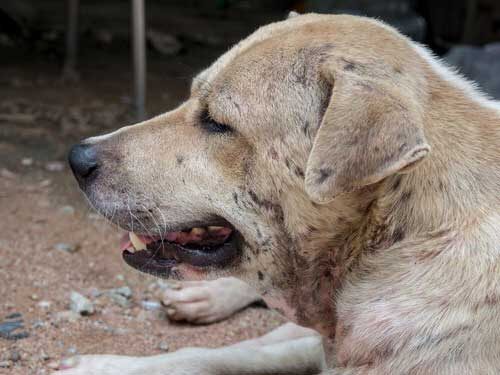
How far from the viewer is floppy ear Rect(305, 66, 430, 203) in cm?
210

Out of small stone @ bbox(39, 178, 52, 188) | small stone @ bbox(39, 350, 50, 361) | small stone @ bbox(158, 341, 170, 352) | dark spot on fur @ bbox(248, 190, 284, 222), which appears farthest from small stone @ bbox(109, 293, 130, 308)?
dark spot on fur @ bbox(248, 190, 284, 222)

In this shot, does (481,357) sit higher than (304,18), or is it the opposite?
(304,18)

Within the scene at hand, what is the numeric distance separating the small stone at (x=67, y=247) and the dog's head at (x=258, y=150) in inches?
56.6

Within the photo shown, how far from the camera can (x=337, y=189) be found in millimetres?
2168

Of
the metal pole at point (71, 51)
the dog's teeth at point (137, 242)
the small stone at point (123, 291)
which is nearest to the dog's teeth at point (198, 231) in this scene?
the dog's teeth at point (137, 242)

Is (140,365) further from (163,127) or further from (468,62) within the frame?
(468,62)

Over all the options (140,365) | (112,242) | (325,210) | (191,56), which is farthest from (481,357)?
(191,56)

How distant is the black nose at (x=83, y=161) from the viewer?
101 inches

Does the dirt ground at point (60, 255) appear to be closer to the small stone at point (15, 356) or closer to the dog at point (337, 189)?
the small stone at point (15, 356)

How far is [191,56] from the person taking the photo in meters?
8.10

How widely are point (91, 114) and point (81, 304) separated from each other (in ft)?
8.88

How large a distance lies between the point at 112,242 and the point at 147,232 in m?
1.68

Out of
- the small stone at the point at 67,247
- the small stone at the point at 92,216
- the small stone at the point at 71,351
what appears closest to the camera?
the small stone at the point at 71,351

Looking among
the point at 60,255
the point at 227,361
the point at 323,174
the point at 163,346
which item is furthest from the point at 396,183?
the point at 60,255
